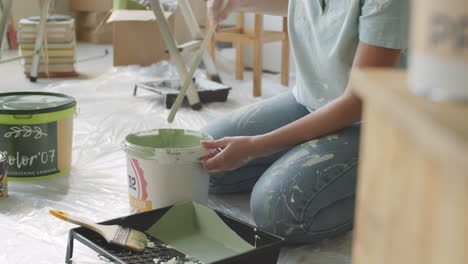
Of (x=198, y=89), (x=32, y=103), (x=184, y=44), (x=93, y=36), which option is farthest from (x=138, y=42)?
(x=32, y=103)

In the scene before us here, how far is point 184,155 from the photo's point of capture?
4.59 ft

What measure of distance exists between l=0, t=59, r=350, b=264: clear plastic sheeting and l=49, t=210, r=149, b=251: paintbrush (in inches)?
3.0

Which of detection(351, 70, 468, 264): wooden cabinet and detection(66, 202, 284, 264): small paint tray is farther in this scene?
detection(66, 202, 284, 264): small paint tray

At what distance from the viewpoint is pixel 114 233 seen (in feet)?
4.18

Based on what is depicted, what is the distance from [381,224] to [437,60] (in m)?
0.17

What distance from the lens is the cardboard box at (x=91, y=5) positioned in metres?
4.63

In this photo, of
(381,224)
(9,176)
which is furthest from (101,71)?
(381,224)

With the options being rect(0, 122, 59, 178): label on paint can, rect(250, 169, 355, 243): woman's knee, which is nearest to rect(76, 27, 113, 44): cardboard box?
rect(0, 122, 59, 178): label on paint can

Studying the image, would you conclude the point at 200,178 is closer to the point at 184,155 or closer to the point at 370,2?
the point at 184,155

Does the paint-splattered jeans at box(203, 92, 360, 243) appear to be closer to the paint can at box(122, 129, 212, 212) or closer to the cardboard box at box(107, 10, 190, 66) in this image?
the paint can at box(122, 129, 212, 212)

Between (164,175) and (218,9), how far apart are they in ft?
1.73

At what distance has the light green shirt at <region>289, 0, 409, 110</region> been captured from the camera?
3.95 feet

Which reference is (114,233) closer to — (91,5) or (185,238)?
(185,238)

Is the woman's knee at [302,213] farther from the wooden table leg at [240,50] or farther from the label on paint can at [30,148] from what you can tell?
the wooden table leg at [240,50]
